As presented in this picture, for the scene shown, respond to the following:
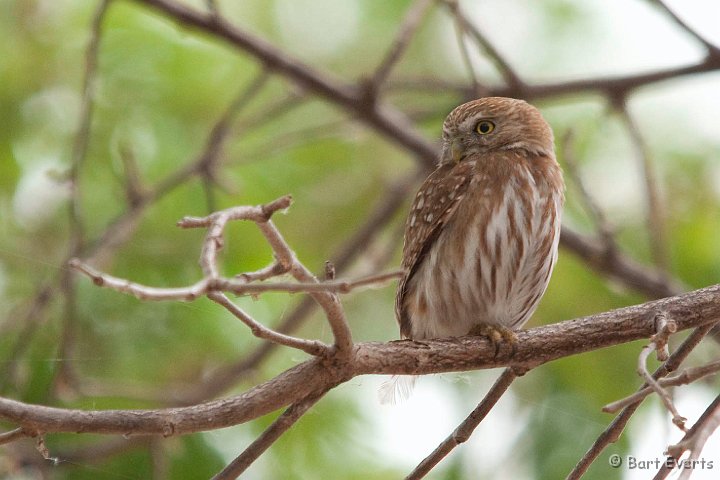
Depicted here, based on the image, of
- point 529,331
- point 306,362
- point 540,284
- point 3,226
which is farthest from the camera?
point 3,226

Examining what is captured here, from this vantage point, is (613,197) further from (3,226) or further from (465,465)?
(3,226)

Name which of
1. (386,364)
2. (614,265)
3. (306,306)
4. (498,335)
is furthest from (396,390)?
(614,265)

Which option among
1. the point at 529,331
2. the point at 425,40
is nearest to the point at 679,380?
the point at 529,331

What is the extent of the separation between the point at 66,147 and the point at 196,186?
834mm

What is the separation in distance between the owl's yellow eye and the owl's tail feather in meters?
1.30

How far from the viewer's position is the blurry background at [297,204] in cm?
429

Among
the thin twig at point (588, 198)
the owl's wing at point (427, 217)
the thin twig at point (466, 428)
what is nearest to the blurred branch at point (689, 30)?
the thin twig at point (588, 198)

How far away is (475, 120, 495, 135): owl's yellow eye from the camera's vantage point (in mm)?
4688

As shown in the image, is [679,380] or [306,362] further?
[306,362]

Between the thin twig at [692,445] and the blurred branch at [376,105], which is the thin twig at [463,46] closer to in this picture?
the blurred branch at [376,105]

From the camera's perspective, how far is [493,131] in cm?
468

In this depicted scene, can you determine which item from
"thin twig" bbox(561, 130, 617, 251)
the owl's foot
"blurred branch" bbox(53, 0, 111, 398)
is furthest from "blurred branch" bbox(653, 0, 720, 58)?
"blurred branch" bbox(53, 0, 111, 398)

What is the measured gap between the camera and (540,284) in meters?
4.27

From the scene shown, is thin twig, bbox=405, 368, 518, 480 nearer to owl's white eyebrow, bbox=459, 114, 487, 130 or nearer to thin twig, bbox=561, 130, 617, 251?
owl's white eyebrow, bbox=459, 114, 487, 130
